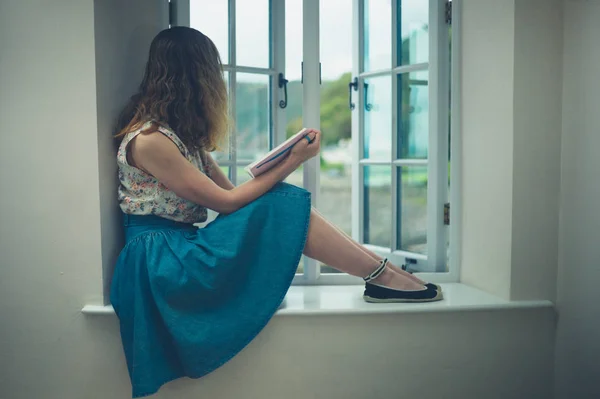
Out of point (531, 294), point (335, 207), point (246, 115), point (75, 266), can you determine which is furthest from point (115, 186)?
point (335, 207)

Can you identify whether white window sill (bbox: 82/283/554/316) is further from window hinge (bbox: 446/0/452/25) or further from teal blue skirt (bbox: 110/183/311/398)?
window hinge (bbox: 446/0/452/25)

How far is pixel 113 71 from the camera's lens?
6.15 ft

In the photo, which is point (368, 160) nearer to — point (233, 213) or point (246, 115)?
point (246, 115)

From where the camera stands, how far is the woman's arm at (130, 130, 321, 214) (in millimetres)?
1725

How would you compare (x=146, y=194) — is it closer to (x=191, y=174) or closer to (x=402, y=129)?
(x=191, y=174)

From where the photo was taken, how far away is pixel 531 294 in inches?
77.3

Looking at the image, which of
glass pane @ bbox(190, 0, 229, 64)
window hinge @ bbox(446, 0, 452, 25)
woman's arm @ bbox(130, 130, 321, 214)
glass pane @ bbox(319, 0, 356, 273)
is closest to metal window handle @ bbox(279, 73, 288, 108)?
glass pane @ bbox(190, 0, 229, 64)

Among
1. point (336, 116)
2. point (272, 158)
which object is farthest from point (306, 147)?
point (336, 116)

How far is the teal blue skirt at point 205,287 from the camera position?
5.49 feet

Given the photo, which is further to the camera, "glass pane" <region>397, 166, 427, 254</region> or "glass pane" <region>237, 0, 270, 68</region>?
"glass pane" <region>397, 166, 427, 254</region>

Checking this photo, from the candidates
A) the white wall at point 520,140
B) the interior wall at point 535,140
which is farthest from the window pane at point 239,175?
the interior wall at point 535,140

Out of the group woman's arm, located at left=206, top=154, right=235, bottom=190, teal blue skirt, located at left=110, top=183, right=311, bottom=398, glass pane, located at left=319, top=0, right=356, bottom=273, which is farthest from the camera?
glass pane, located at left=319, top=0, right=356, bottom=273

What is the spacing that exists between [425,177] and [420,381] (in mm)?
870

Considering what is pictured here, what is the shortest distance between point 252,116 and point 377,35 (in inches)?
29.1
